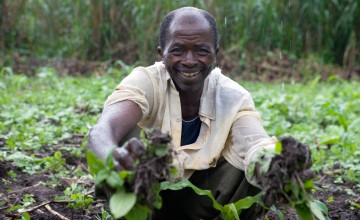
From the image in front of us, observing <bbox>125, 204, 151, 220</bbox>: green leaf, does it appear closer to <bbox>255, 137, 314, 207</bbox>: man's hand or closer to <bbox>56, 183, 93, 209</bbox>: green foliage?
<bbox>255, 137, 314, 207</bbox>: man's hand

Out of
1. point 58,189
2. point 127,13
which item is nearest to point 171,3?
point 127,13

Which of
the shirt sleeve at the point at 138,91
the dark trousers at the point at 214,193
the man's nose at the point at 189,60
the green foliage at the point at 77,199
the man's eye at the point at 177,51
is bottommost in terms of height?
the green foliage at the point at 77,199

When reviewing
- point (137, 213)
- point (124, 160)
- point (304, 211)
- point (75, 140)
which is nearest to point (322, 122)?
point (75, 140)

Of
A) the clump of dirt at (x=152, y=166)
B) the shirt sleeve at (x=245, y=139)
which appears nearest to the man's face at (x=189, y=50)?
the shirt sleeve at (x=245, y=139)

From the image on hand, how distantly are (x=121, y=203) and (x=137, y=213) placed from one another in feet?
0.45

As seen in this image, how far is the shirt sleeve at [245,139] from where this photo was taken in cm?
285

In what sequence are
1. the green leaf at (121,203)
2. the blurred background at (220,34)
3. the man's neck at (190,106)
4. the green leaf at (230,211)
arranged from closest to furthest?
the green leaf at (121,203) < the green leaf at (230,211) < the man's neck at (190,106) < the blurred background at (220,34)

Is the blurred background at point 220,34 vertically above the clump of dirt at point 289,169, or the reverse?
the clump of dirt at point 289,169

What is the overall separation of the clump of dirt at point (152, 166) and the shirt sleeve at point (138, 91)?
0.67 metres

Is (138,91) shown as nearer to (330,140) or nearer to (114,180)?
(114,180)

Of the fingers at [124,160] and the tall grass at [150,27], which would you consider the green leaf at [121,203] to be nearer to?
the fingers at [124,160]

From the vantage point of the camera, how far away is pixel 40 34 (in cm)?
995

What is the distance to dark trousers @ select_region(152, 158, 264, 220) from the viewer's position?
9.96ft

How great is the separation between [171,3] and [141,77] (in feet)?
19.3
